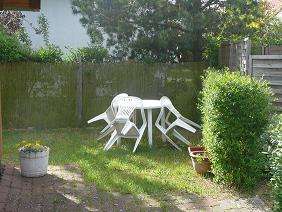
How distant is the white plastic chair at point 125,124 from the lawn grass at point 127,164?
25cm

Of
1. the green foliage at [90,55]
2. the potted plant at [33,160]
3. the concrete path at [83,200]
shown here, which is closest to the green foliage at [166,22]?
the green foliage at [90,55]

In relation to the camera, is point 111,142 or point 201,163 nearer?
point 201,163

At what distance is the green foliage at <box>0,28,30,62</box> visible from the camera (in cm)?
1044

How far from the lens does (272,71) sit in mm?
7445

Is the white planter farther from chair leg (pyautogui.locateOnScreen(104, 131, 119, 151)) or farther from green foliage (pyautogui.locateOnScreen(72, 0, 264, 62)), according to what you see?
green foliage (pyautogui.locateOnScreen(72, 0, 264, 62))

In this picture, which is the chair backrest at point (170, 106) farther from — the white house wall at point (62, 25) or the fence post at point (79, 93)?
the white house wall at point (62, 25)

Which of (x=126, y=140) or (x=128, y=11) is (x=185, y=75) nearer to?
(x=128, y=11)

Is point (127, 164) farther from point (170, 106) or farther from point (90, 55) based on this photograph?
point (90, 55)

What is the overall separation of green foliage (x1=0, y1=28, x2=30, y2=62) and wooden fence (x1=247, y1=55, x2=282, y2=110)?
5737 mm

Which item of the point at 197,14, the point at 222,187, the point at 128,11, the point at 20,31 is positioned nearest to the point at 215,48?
the point at 197,14

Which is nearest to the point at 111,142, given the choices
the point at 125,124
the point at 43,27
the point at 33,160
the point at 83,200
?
the point at 125,124

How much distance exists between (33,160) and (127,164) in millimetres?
1617

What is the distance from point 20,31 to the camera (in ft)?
48.0

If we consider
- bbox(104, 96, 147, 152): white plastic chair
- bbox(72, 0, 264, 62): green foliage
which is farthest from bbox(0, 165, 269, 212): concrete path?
bbox(72, 0, 264, 62): green foliage
